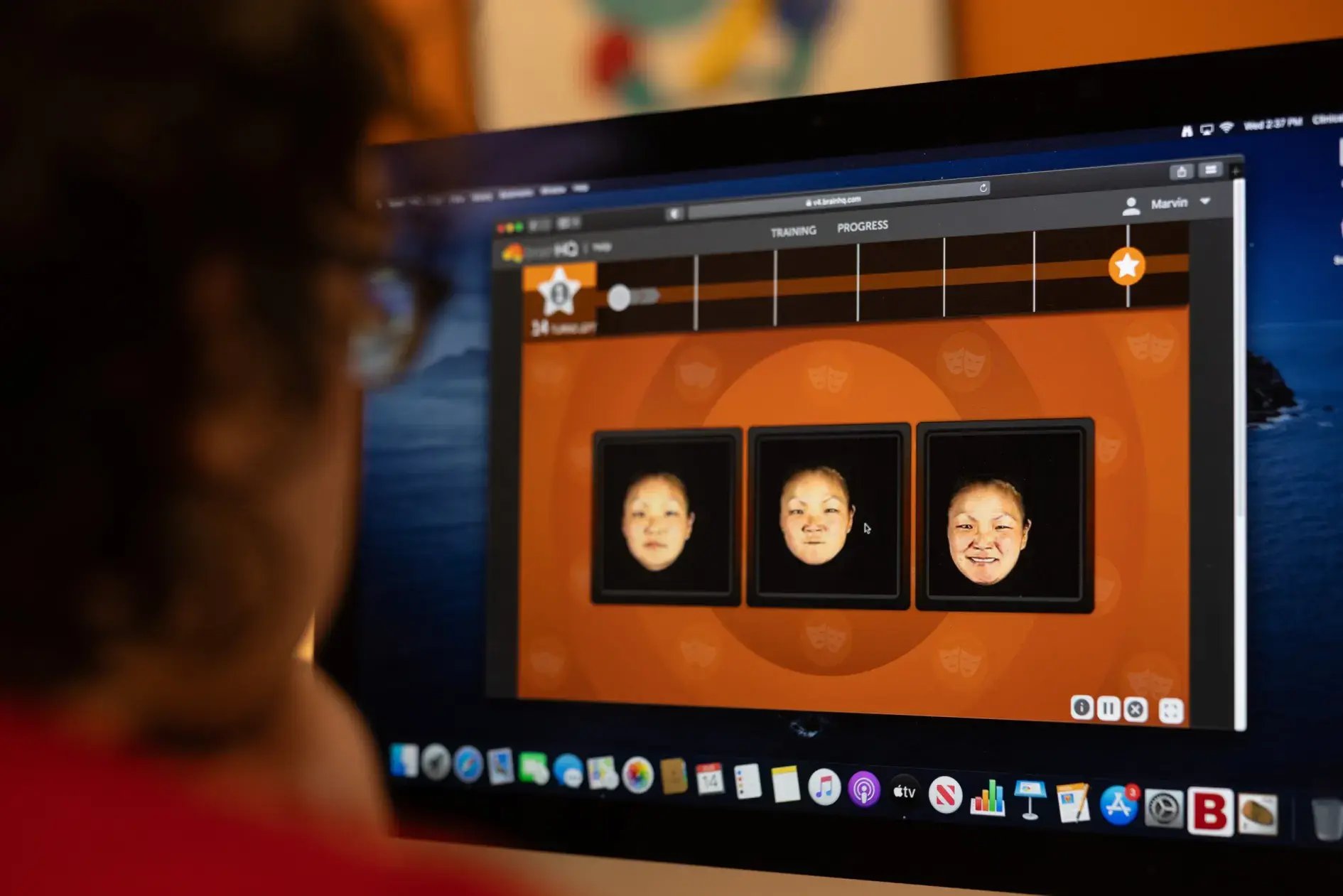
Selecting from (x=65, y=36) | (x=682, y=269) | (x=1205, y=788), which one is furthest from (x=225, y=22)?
(x=1205, y=788)

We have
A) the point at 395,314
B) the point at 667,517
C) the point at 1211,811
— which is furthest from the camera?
the point at 667,517

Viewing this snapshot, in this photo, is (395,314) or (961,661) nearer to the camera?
(395,314)

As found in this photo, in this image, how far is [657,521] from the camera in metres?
0.73

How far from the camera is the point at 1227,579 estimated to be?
24.0 inches

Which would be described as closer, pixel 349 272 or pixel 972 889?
pixel 349 272

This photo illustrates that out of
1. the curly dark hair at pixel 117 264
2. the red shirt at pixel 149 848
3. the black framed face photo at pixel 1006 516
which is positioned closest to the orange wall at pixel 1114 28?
the black framed face photo at pixel 1006 516

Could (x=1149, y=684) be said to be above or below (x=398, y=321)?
below

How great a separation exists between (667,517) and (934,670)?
177mm

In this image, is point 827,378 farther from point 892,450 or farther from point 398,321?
point 398,321

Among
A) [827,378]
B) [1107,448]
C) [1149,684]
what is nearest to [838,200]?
[827,378]

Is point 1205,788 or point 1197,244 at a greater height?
point 1197,244

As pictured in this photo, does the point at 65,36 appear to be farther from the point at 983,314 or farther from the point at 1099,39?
the point at 1099,39

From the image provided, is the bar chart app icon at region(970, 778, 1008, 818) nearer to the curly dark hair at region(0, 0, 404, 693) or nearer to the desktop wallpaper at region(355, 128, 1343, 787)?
the desktop wallpaper at region(355, 128, 1343, 787)

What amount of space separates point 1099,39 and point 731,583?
0.47 m
